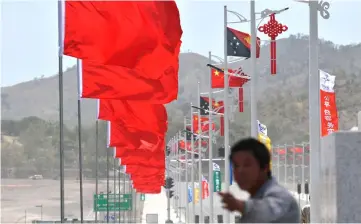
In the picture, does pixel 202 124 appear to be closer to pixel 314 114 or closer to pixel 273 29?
pixel 273 29

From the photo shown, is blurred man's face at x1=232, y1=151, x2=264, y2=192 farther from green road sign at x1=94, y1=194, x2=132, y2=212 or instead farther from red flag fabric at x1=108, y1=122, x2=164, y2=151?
green road sign at x1=94, y1=194, x2=132, y2=212

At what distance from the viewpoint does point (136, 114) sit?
19.3 metres

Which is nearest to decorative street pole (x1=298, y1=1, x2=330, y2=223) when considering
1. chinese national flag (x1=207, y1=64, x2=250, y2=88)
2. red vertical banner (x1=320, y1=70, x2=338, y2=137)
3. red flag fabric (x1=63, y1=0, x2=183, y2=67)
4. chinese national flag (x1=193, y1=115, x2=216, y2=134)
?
red flag fabric (x1=63, y1=0, x2=183, y2=67)

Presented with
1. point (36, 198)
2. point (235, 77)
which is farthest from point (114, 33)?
point (36, 198)

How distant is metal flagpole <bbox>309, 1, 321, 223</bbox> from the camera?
35.7ft

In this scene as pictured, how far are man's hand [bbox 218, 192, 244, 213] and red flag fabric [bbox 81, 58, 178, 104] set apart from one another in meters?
9.05

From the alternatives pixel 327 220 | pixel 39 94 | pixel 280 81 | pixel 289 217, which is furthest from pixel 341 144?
pixel 280 81

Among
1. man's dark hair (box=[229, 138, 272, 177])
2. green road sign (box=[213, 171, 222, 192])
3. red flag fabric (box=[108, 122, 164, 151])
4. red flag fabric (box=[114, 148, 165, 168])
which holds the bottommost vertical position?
green road sign (box=[213, 171, 222, 192])

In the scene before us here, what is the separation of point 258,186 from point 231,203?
7.9 inches

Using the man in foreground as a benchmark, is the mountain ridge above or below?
above

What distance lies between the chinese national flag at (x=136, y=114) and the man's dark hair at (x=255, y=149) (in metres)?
15.4

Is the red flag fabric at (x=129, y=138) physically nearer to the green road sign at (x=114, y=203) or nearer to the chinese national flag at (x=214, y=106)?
the chinese national flag at (x=214, y=106)

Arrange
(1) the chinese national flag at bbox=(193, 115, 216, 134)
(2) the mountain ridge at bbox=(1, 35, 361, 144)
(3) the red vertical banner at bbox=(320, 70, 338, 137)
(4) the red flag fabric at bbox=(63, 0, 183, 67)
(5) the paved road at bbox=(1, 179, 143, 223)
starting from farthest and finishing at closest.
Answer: (5) the paved road at bbox=(1, 179, 143, 223) < (2) the mountain ridge at bbox=(1, 35, 361, 144) < (1) the chinese national flag at bbox=(193, 115, 216, 134) < (3) the red vertical banner at bbox=(320, 70, 338, 137) < (4) the red flag fabric at bbox=(63, 0, 183, 67)

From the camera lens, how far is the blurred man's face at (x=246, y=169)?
12.0 ft
